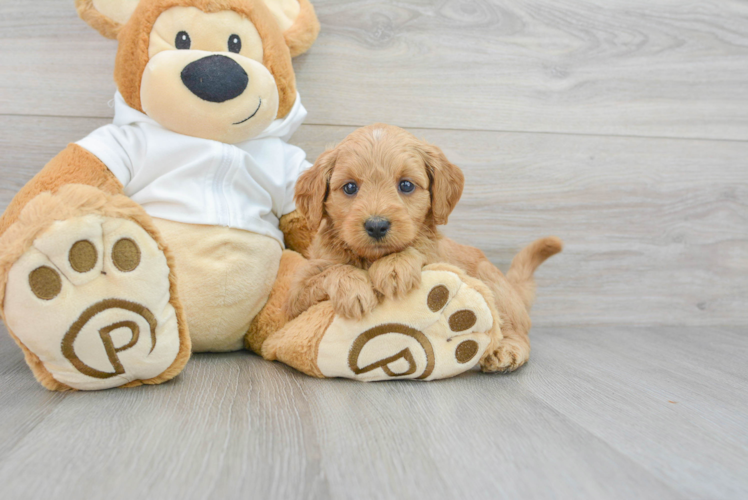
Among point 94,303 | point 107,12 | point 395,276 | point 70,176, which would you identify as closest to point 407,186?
point 395,276

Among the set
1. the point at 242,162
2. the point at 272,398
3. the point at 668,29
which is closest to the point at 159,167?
the point at 242,162

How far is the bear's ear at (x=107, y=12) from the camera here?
1.33 metres

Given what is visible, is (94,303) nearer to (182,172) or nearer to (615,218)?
(182,172)

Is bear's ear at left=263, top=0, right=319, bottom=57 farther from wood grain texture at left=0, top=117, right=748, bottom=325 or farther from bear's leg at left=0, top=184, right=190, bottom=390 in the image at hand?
bear's leg at left=0, top=184, right=190, bottom=390

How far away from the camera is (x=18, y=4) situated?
5.03 ft

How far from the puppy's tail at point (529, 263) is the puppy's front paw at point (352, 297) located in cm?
61

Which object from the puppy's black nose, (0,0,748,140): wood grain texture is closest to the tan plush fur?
(0,0,748,140): wood grain texture

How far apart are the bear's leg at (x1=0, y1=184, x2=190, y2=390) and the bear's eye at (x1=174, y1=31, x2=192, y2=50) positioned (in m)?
0.46

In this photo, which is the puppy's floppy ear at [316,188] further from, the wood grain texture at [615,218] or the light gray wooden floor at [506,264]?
the wood grain texture at [615,218]

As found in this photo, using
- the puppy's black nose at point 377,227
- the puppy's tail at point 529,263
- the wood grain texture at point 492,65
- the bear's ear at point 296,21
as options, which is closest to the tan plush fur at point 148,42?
the bear's ear at point 296,21

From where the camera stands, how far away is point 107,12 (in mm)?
1340

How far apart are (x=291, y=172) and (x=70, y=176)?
532 millimetres

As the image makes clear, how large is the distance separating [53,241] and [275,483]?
22.8 inches

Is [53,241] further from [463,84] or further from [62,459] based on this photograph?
[463,84]
